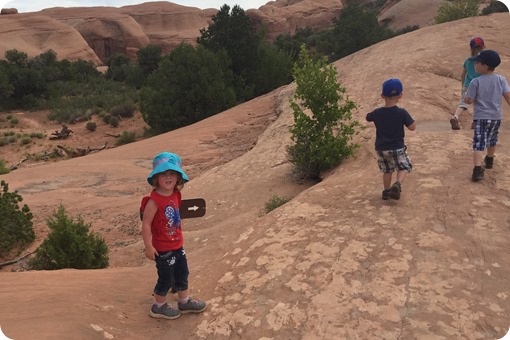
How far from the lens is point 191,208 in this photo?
11.7 ft

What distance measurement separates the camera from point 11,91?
2970 cm

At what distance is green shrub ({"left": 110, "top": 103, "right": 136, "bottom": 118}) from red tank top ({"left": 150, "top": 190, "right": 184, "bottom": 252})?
24571 millimetres

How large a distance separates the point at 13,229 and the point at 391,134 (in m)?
6.90

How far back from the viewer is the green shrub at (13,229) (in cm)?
755

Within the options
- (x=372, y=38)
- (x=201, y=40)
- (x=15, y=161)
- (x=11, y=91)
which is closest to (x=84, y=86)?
(x=11, y=91)

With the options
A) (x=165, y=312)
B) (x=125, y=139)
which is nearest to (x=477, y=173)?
(x=165, y=312)

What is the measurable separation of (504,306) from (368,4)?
65.7 m

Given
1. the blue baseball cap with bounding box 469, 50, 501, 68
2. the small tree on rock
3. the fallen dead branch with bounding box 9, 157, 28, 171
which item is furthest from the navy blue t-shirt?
the fallen dead branch with bounding box 9, 157, 28, 171

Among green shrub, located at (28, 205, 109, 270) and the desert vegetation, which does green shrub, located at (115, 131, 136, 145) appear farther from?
green shrub, located at (28, 205, 109, 270)

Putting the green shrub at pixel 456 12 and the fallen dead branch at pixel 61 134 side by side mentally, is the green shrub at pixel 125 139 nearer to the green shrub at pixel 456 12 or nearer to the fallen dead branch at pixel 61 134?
the fallen dead branch at pixel 61 134

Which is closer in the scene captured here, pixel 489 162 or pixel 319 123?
pixel 489 162

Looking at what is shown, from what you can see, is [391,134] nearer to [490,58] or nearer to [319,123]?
[490,58]

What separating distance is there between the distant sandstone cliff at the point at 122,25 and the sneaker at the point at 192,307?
147 feet

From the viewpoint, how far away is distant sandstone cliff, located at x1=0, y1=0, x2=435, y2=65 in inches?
1789
